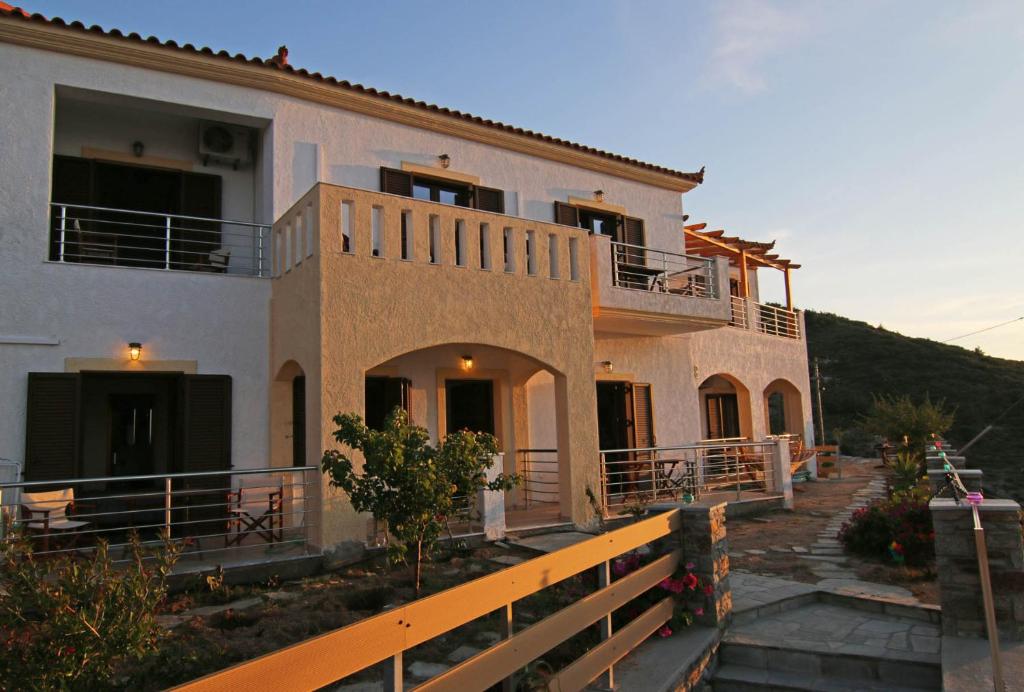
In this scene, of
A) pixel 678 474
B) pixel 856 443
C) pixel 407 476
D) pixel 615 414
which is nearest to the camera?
pixel 407 476

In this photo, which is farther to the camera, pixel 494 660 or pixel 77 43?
pixel 77 43

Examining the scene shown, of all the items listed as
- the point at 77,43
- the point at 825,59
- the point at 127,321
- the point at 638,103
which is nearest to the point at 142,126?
the point at 77,43

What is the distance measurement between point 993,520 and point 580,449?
5705 mm

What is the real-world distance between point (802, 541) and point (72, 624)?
9178 millimetres

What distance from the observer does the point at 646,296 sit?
41.4 feet

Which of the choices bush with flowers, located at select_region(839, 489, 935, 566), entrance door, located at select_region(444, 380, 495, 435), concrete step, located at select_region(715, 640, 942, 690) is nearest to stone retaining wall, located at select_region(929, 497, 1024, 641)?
concrete step, located at select_region(715, 640, 942, 690)

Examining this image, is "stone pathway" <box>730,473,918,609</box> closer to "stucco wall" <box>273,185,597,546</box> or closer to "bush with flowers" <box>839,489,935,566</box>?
"bush with flowers" <box>839,489,935,566</box>

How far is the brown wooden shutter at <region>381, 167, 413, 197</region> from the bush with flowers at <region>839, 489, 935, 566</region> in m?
8.25

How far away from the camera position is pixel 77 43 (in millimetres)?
9156

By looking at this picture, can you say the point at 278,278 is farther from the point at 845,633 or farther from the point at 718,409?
the point at 718,409

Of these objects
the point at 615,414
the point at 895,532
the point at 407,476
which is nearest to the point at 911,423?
the point at 615,414

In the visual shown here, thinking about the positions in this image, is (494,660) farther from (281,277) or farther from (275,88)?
(275,88)

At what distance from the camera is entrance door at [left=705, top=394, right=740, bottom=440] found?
2109cm

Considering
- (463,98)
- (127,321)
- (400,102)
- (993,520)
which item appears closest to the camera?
(993,520)
